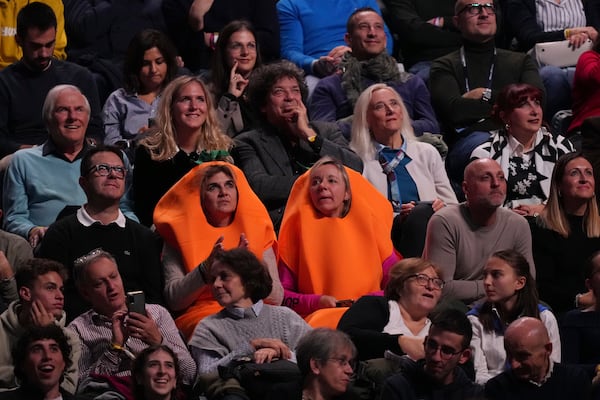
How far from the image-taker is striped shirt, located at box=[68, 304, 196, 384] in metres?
6.35

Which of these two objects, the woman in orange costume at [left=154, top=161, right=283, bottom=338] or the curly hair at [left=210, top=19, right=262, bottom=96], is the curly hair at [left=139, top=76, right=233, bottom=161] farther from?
the curly hair at [left=210, top=19, right=262, bottom=96]

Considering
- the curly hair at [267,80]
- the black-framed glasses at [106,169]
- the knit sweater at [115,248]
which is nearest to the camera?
the knit sweater at [115,248]

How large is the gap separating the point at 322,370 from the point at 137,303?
2.67 feet

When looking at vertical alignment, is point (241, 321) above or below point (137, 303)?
below

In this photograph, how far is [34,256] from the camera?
701 centimetres

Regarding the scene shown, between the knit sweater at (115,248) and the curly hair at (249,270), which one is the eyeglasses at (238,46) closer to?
the knit sweater at (115,248)

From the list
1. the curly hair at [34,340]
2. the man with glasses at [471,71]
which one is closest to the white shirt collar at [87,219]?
the curly hair at [34,340]

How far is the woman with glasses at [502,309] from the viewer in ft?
21.6

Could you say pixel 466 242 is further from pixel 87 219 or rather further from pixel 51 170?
pixel 51 170

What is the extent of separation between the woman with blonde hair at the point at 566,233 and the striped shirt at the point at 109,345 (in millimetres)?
1846

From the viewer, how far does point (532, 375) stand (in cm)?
621

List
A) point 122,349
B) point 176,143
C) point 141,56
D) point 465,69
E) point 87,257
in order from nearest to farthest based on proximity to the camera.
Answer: point 122,349, point 87,257, point 176,143, point 141,56, point 465,69

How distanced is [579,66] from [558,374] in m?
3.04

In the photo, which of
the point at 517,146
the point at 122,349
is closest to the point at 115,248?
the point at 122,349
